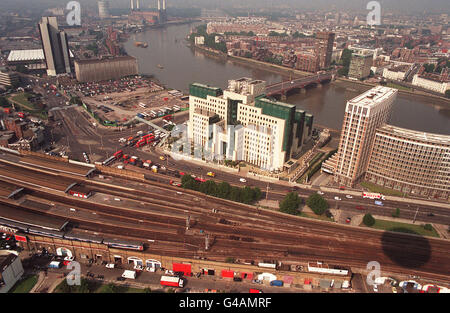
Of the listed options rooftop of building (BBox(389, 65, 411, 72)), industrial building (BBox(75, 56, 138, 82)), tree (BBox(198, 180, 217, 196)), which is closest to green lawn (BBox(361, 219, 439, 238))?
tree (BBox(198, 180, 217, 196))

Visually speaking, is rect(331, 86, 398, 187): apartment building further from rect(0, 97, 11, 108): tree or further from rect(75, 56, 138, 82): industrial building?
rect(75, 56, 138, 82): industrial building

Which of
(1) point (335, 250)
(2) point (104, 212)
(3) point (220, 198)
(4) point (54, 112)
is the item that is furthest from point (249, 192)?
(4) point (54, 112)

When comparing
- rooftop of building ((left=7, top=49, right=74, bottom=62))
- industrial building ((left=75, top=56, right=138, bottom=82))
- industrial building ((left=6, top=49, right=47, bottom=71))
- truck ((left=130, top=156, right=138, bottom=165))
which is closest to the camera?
truck ((left=130, top=156, right=138, bottom=165))

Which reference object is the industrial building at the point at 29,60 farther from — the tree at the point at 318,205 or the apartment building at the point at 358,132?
the tree at the point at 318,205

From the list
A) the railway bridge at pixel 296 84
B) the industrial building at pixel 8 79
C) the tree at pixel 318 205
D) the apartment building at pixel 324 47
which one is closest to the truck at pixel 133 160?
the tree at pixel 318 205

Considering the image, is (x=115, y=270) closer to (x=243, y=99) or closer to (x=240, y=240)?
(x=240, y=240)

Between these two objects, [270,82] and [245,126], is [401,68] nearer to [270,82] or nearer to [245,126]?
[270,82]
